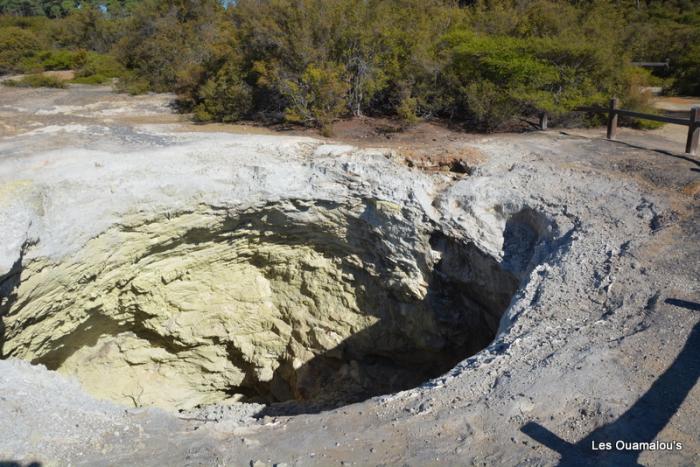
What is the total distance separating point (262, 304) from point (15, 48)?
21.7 metres

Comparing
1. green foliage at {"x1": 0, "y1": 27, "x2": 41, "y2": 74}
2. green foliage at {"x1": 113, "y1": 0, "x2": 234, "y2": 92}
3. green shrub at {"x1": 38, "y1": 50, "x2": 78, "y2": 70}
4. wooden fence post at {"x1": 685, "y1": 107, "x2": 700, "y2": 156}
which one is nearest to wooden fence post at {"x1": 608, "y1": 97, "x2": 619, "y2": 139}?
wooden fence post at {"x1": 685, "y1": 107, "x2": 700, "y2": 156}

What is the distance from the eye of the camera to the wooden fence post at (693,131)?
1034 cm

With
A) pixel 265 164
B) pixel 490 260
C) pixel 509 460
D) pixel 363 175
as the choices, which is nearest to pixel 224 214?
pixel 265 164

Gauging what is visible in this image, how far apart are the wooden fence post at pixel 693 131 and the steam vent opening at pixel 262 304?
184 inches

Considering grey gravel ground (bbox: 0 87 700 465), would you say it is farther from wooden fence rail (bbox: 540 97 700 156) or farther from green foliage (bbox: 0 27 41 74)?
green foliage (bbox: 0 27 41 74)

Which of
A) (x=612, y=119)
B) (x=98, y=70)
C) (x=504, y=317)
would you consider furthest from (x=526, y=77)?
(x=98, y=70)

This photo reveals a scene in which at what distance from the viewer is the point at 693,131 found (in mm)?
10375

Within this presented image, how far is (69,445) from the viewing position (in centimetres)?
485

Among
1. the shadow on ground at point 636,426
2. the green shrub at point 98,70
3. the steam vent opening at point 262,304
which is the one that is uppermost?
the green shrub at point 98,70

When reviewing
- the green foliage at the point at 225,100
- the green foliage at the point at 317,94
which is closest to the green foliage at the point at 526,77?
the green foliage at the point at 317,94

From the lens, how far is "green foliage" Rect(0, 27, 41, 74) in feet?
79.1

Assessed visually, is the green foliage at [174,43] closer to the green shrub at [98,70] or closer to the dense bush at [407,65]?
the dense bush at [407,65]

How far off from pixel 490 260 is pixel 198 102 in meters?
10.4

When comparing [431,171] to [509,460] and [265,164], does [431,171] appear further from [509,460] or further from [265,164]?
[509,460]
